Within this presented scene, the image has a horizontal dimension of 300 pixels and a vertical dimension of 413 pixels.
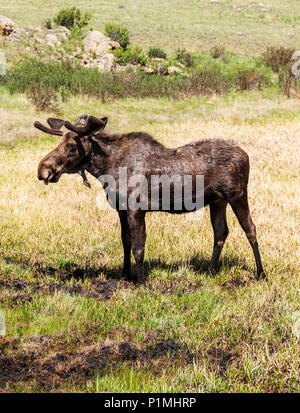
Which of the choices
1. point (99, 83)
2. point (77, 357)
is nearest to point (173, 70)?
point (99, 83)

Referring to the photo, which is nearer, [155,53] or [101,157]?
[101,157]

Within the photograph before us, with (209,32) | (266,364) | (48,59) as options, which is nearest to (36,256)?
(266,364)

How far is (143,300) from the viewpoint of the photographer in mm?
5191

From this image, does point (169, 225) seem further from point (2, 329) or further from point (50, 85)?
point (50, 85)

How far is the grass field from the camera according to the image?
3793 mm

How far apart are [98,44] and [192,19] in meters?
33.2

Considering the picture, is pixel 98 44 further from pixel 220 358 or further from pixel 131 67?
pixel 220 358

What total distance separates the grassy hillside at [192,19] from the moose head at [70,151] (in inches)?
1376

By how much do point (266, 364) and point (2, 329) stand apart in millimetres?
2413

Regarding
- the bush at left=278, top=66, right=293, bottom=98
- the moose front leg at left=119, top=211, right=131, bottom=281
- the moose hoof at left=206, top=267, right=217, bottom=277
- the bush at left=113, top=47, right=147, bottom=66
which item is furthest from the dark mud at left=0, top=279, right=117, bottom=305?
the bush at left=113, top=47, right=147, bottom=66

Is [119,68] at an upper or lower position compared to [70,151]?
lower

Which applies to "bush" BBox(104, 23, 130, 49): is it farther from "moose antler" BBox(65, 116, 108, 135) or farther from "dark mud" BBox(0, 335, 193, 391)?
"dark mud" BBox(0, 335, 193, 391)

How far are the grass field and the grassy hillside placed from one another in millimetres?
32580

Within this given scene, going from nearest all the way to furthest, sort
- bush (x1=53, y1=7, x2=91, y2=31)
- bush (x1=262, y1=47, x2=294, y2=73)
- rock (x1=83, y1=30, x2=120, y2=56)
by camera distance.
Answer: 1. rock (x1=83, y1=30, x2=120, y2=56)
2. bush (x1=262, y1=47, x2=294, y2=73)
3. bush (x1=53, y1=7, x2=91, y2=31)
